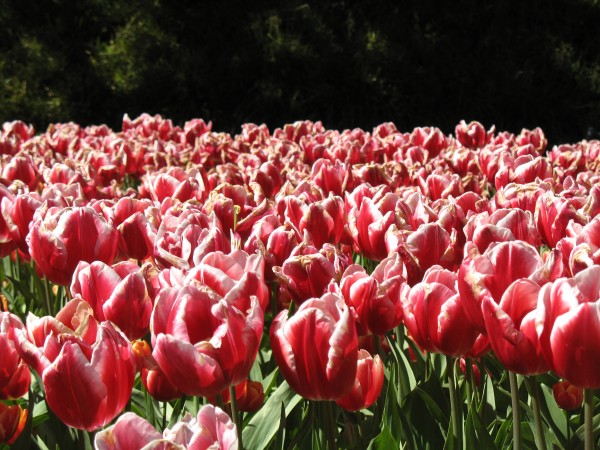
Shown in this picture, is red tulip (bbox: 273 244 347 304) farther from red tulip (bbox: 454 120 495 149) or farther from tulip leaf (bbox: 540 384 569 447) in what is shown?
red tulip (bbox: 454 120 495 149)

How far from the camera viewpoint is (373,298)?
4.95 feet

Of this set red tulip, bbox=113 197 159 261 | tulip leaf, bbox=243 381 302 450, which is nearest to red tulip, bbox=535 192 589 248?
tulip leaf, bbox=243 381 302 450

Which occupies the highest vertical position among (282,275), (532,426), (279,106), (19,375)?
(282,275)

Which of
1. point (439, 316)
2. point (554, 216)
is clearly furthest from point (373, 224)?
point (439, 316)

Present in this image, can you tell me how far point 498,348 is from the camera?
4.24ft

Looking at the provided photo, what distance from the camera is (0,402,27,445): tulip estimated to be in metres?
1.47

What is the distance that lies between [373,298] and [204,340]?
380mm

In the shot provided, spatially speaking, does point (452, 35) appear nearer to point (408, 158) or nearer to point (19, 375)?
point (408, 158)

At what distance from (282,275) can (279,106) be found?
9.65 m

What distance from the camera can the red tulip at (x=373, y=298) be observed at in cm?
150

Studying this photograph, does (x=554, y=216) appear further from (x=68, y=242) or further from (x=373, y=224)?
(x=68, y=242)

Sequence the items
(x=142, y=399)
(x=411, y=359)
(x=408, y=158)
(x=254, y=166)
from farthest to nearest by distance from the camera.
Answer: (x=408, y=158)
(x=254, y=166)
(x=411, y=359)
(x=142, y=399)

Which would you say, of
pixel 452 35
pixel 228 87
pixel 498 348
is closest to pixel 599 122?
pixel 452 35

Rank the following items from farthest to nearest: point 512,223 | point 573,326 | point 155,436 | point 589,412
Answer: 1. point 512,223
2. point 589,412
3. point 573,326
4. point 155,436
